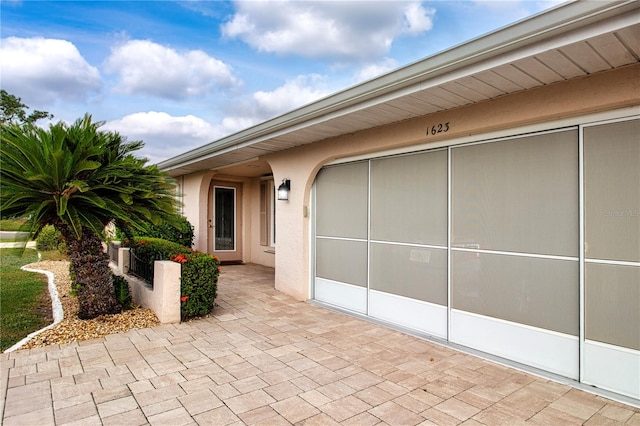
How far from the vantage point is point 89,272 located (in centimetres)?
521

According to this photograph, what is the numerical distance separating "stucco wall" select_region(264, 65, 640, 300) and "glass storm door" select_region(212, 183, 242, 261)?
14.0 ft

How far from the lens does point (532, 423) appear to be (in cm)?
282

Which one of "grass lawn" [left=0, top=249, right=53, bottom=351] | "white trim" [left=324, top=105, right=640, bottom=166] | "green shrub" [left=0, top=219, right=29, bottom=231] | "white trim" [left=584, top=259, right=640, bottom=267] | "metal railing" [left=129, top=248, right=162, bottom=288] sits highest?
"white trim" [left=324, top=105, right=640, bottom=166]

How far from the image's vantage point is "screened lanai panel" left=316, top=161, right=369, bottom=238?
6039 millimetres

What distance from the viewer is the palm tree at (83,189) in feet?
14.5

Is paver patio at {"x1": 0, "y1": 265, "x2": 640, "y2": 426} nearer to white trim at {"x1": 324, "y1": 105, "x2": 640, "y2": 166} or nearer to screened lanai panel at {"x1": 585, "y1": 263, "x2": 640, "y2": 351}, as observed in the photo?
screened lanai panel at {"x1": 585, "y1": 263, "x2": 640, "y2": 351}

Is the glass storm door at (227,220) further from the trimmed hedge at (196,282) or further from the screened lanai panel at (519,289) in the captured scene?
the screened lanai panel at (519,289)

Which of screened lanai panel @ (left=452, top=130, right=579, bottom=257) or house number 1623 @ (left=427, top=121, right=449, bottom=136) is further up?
house number 1623 @ (left=427, top=121, right=449, bottom=136)

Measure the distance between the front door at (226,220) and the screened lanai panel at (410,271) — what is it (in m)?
6.82

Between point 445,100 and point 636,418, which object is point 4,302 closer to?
point 445,100

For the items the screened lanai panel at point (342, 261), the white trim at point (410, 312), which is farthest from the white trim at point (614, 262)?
the screened lanai panel at point (342, 261)

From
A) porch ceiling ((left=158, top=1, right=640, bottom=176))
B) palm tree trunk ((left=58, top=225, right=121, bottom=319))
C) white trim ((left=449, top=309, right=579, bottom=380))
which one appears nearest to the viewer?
porch ceiling ((left=158, top=1, right=640, bottom=176))

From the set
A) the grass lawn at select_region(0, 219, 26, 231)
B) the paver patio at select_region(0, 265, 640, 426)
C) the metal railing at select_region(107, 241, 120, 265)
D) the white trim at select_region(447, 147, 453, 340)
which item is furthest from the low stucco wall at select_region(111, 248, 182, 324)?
the metal railing at select_region(107, 241, 120, 265)

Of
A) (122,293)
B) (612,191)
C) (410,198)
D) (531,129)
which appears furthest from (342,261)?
(612,191)
